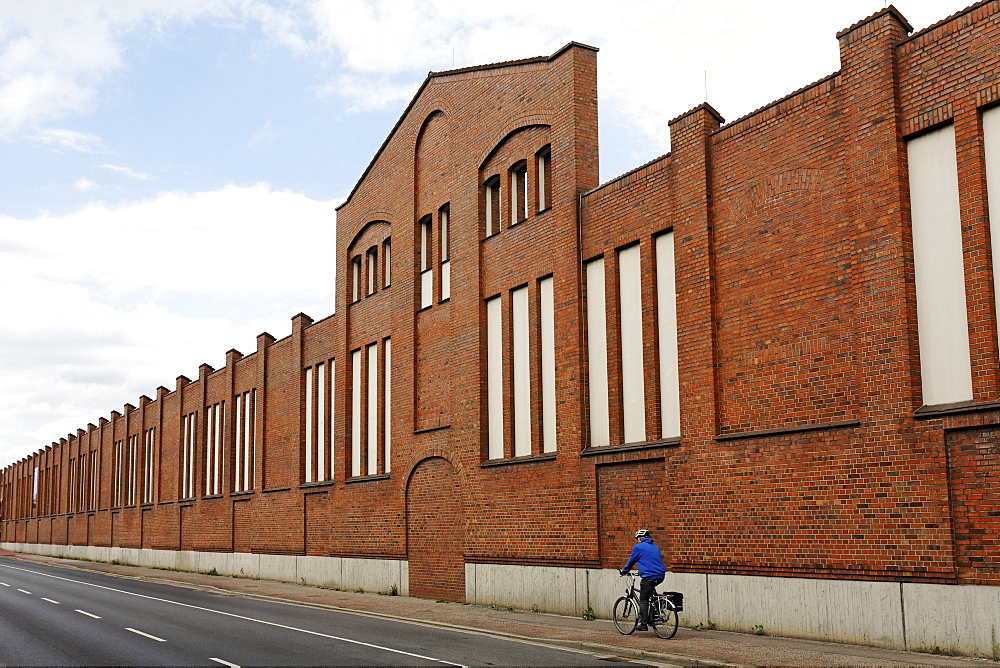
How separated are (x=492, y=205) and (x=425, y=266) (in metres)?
3.93

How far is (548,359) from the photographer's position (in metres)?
23.3

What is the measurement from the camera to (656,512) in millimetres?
19469

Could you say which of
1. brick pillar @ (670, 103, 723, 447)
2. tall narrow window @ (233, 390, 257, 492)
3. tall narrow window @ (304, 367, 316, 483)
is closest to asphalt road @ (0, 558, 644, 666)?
brick pillar @ (670, 103, 723, 447)

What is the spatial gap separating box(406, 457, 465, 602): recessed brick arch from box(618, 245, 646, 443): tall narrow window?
6686 millimetres

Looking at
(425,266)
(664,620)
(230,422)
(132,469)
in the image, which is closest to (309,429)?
(230,422)

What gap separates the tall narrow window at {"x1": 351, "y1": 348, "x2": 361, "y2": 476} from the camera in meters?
32.2

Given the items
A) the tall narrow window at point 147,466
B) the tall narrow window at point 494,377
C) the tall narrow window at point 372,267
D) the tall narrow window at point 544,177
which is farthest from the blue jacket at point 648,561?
the tall narrow window at point 147,466

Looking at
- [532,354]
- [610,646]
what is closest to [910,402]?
[610,646]

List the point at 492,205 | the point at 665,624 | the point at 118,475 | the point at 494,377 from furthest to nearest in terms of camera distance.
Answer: the point at 118,475 → the point at 492,205 → the point at 494,377 → the point at 665,624

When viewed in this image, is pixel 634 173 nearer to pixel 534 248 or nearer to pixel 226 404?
pixel 534 248

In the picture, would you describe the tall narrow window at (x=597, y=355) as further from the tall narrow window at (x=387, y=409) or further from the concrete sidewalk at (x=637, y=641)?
the tall narrow window at (x=387, y=409)

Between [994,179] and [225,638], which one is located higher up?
[994,179]

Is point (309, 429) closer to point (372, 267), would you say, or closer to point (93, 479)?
point (372, 267)

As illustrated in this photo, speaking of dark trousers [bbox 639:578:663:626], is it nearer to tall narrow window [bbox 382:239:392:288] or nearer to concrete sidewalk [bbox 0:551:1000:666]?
concrete sidewalk [bbox 0:551:1000:666]
